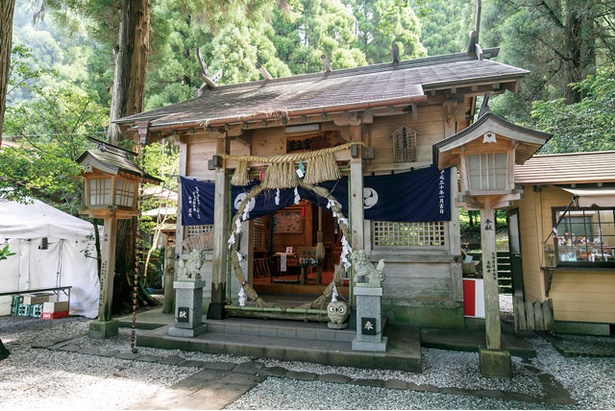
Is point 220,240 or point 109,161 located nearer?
point 109,161

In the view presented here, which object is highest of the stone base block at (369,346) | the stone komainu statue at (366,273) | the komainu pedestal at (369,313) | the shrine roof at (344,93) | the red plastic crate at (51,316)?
the shrine roof at (344,93)

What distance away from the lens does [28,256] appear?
9578 millimetres

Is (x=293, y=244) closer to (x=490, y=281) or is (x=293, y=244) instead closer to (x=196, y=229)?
(x=196, y=229)

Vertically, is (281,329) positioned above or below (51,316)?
above

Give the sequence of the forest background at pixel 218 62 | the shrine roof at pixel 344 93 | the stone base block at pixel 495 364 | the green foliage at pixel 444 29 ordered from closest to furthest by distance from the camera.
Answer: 1. the stone base block at pixel 495 364
2. the shrine roof at pixel 344 93
3. the forest background at pixel 218 62
4. the green foliage at pixel 444 29

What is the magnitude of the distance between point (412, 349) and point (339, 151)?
11.6 ft

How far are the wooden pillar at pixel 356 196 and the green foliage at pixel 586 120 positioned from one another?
784 cm

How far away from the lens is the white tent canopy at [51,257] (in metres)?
8.95

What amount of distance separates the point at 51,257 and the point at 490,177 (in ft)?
36.8

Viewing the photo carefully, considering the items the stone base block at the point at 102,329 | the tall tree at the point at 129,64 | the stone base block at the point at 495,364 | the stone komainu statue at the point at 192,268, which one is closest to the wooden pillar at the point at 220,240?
the stone komainu statue at the point at 192,268

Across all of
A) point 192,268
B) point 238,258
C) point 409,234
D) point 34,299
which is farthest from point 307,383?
point 34,299

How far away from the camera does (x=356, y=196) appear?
19.9 feet

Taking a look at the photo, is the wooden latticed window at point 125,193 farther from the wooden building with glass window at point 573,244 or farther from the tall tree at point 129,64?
the wooden building with glass window at point 573,244

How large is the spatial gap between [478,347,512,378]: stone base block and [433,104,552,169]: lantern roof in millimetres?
2738
